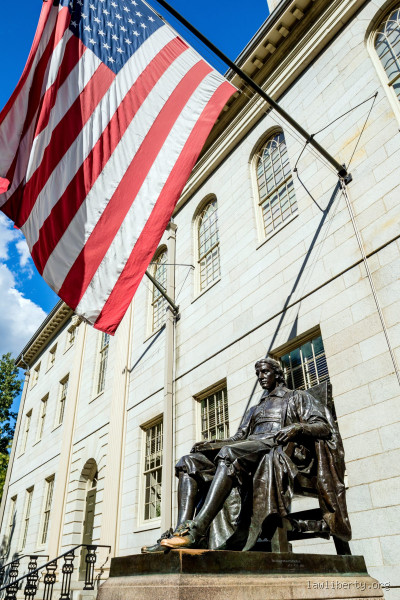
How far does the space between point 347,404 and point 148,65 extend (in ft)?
17.4

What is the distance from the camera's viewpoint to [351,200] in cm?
704

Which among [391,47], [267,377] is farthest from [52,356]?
[391,47]

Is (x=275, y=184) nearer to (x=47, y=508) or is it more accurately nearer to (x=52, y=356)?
(x=47, y=508)

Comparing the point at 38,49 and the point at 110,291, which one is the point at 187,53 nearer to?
the point at 38,49

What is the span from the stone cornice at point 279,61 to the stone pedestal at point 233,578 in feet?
28.9

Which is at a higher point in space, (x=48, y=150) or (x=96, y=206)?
(x=48, y=150)

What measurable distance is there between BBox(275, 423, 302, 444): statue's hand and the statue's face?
4.03ft

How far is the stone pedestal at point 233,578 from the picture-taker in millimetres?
2828

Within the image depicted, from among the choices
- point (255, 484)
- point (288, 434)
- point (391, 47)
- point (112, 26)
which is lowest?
point (255, 484)

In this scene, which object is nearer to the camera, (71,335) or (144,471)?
(144,471)

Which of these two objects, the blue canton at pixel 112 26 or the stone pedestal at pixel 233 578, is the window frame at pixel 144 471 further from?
the blue canton at pixel 112 26

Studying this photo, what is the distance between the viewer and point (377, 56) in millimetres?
7574

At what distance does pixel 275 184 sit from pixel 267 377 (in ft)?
17.2

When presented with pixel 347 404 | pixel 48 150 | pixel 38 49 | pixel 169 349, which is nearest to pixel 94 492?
pixel 169 349
